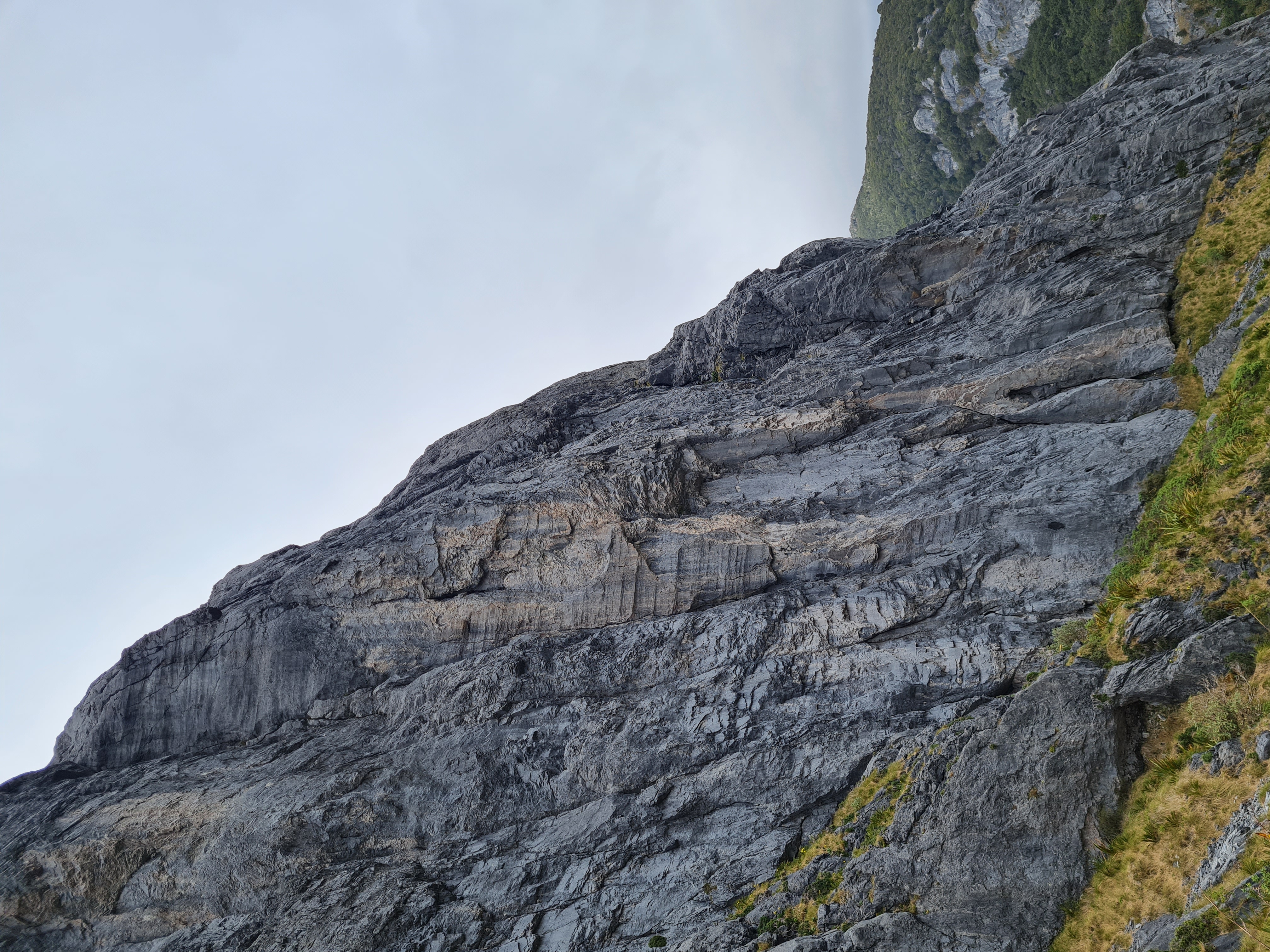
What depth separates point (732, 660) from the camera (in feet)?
77.6

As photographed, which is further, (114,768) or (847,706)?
(114,768)

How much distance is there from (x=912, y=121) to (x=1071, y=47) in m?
30.9

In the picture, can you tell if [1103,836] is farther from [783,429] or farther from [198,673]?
[198,673]

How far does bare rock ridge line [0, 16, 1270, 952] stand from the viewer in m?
17.2

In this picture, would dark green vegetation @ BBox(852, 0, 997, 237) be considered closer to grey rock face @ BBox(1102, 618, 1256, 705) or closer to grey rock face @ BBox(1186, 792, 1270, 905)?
grey rock face @ BBox(1102, 618, 1256, 705)

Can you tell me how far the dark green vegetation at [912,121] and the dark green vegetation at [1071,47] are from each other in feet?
31.3

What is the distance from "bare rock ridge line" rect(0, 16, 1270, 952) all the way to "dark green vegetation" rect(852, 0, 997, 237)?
2137 inches

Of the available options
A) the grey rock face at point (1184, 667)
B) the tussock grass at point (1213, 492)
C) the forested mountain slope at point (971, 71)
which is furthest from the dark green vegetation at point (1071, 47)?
the grey rock face at point (1184, 667)

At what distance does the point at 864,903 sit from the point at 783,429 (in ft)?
62.9

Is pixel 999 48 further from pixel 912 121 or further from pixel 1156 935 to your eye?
pixel 1156 935

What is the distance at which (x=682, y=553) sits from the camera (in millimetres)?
26531

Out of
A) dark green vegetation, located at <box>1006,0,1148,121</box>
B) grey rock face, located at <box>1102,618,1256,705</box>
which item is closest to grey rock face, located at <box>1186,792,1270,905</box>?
grey rock face, located at <box>1102,618,1256,705</box>

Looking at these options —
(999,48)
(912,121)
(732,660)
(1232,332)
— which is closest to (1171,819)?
(732,660)

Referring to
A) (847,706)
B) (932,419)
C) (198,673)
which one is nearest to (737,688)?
(847,706)
